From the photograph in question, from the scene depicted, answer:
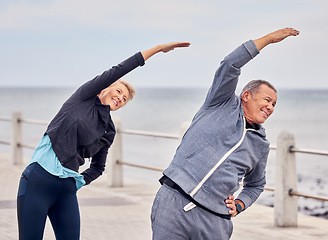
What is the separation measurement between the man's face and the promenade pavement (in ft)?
15.1

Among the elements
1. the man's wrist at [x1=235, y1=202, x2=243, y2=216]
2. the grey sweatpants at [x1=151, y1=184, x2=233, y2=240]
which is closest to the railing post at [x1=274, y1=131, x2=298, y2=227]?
the man's wrist at [x1=235, y1=202, x2=243, y2=216]

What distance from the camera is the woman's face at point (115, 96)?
4.73 meters

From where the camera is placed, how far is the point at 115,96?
4.73m

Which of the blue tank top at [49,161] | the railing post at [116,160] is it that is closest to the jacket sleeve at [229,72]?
the blue tank top at [49,161]

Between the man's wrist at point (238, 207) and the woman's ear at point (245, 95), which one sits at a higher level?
the woman's ear at point (245, 95)

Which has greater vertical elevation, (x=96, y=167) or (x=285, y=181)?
(x=96, y=167)

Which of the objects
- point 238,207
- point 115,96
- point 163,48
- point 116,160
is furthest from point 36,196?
point 116,160

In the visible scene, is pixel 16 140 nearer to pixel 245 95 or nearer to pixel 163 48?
pixel 163 48

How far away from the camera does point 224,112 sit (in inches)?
147

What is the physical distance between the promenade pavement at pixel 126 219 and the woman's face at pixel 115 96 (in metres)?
3.71

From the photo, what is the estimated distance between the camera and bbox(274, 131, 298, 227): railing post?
28.9ft

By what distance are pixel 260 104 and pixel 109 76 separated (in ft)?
3.56

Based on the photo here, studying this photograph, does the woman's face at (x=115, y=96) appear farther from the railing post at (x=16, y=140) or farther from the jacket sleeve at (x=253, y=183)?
the railing post at (x=16, y=140)

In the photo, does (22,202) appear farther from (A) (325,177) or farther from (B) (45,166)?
(A) (325,177)
